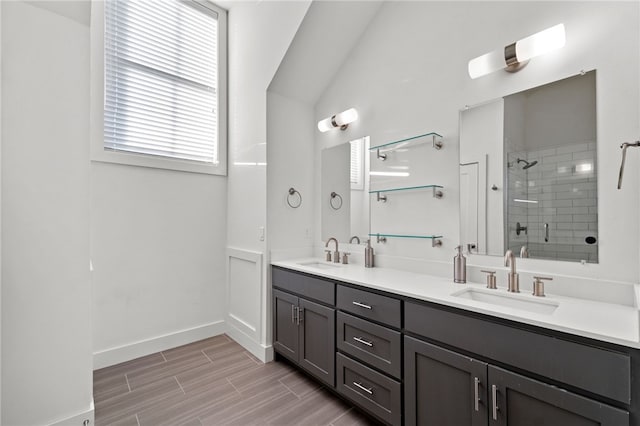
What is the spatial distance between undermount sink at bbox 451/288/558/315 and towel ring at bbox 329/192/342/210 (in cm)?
135

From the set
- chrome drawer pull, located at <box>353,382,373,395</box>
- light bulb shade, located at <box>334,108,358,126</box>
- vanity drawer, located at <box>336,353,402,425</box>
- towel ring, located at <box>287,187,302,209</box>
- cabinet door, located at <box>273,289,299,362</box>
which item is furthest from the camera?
towel ring, located at <box>287,187,302,209</box>

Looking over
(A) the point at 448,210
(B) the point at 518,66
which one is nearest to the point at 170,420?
(A) the point at 448,210

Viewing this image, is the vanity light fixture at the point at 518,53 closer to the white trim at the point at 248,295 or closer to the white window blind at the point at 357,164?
the white window blind at the point at 357,164

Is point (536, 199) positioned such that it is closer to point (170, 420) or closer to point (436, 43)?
point (436, 43)

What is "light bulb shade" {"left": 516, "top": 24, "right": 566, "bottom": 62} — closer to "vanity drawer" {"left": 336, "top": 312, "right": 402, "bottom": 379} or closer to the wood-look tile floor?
"vanity drawer" {"left": 336, "top": 312, "right": 402, "bottom": 379}

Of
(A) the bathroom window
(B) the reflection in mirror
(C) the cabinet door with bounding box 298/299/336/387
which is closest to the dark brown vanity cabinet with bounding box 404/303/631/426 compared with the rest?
(C) the cabinet door with bounding box 298/299/336/387

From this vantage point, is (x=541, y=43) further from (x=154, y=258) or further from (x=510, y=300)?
(x=154, y=258)

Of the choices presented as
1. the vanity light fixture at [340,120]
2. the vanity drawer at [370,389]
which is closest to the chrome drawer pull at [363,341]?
the vanity drawer at [370,389]

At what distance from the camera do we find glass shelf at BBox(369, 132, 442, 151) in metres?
1.97

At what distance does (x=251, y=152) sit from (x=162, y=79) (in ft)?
3.76

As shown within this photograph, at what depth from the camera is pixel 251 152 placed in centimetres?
282

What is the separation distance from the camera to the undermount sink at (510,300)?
1376 mm

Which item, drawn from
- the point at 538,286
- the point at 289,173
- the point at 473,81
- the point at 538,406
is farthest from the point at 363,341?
the point at 473,81

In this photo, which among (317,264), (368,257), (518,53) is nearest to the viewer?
(518,53)
